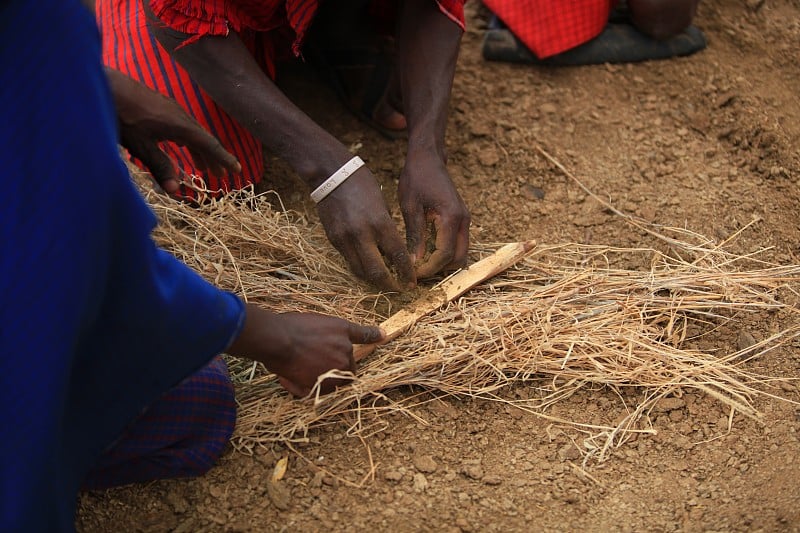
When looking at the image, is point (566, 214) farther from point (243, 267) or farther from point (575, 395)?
point (243, 267)

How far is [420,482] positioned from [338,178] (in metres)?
0.66

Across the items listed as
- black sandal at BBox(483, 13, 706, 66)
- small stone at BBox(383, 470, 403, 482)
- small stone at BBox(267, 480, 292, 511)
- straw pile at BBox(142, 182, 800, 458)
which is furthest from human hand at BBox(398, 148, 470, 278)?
black sandal at BBox(483, 13, 706, 66)

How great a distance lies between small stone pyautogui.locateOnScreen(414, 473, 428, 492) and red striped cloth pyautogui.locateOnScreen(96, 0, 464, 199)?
0.84 metres

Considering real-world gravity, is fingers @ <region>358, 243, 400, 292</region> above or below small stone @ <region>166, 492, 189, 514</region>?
above

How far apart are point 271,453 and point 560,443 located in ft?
1.94

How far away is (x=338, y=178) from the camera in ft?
5.93

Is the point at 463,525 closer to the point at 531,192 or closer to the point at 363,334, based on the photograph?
the point at 363,334

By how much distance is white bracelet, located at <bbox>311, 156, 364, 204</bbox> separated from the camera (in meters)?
1.81

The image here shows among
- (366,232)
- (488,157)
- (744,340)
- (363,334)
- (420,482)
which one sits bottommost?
(744,340)

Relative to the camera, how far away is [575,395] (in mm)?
1798

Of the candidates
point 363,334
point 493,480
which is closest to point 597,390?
point 493,480

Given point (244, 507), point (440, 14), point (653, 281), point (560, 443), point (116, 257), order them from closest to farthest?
point (116, 257)
point (244, 507)
point (560, 443)
point (653, 281)
point (440, 14)

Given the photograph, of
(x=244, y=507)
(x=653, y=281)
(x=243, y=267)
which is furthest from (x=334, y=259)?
(x=653, y=281)

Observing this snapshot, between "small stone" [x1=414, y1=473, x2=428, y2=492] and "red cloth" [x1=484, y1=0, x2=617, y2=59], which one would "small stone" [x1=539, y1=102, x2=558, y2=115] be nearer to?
"red cloth" [x1=484, y1=0, x2=617, y2=59]
